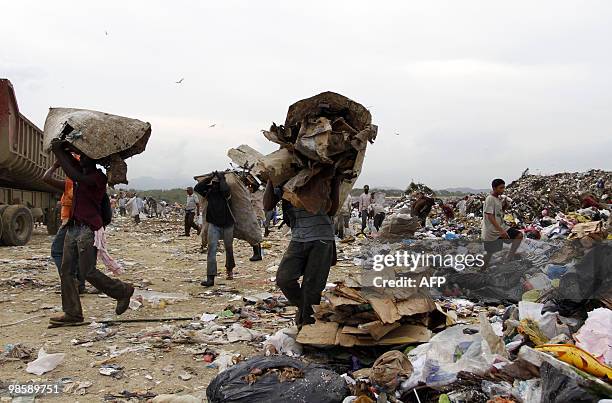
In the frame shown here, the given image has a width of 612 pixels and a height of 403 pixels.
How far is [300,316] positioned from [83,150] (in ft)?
7.44

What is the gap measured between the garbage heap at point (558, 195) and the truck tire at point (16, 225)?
1255 centimetres

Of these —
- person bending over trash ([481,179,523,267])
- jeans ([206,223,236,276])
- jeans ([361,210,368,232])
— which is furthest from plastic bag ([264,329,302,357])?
jeans ([361,210,368,232])

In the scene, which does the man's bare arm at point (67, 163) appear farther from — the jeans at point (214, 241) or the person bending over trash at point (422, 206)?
the person bending over trash at point (422, 206)

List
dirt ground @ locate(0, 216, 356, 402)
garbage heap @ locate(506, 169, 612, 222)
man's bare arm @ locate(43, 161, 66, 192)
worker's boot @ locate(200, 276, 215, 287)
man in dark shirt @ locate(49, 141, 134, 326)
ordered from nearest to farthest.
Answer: dirt ground @ locate(0, 216, 356, 402)
man in dark shirt @ locate(49, 141, 134, 326)
man's bare arm @ locate(43, 161, 66, 192)
worker's boot @ locate(200, 276, 215, 287)
garbage heap @ locate(506, 169, 612, 222)

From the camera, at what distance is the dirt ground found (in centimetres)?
348

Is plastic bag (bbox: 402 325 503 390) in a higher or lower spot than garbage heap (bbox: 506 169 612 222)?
lower

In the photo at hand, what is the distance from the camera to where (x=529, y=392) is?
2.59 meters

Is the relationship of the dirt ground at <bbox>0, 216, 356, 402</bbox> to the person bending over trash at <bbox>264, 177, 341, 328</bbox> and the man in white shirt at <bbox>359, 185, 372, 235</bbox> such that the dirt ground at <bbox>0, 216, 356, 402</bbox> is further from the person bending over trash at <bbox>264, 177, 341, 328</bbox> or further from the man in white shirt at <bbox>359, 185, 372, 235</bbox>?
the man in white shirt at <bbox>359, 185, 372, 235</bbox>

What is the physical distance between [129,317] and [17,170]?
688cm

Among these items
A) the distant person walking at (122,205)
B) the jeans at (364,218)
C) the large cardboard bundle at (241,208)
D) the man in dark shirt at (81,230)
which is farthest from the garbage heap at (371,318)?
the distant person walking at (122,205)

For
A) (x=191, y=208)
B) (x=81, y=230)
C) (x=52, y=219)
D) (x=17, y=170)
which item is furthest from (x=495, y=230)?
(x=52, y=219)

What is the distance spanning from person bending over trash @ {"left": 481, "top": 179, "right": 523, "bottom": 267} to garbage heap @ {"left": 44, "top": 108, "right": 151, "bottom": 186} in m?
4.43

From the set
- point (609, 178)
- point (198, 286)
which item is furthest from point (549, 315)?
point (609, 178)

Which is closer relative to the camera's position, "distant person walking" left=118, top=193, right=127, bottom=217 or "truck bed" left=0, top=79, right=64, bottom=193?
"truck bed" left=0, top=79, right=64, bottom=193
